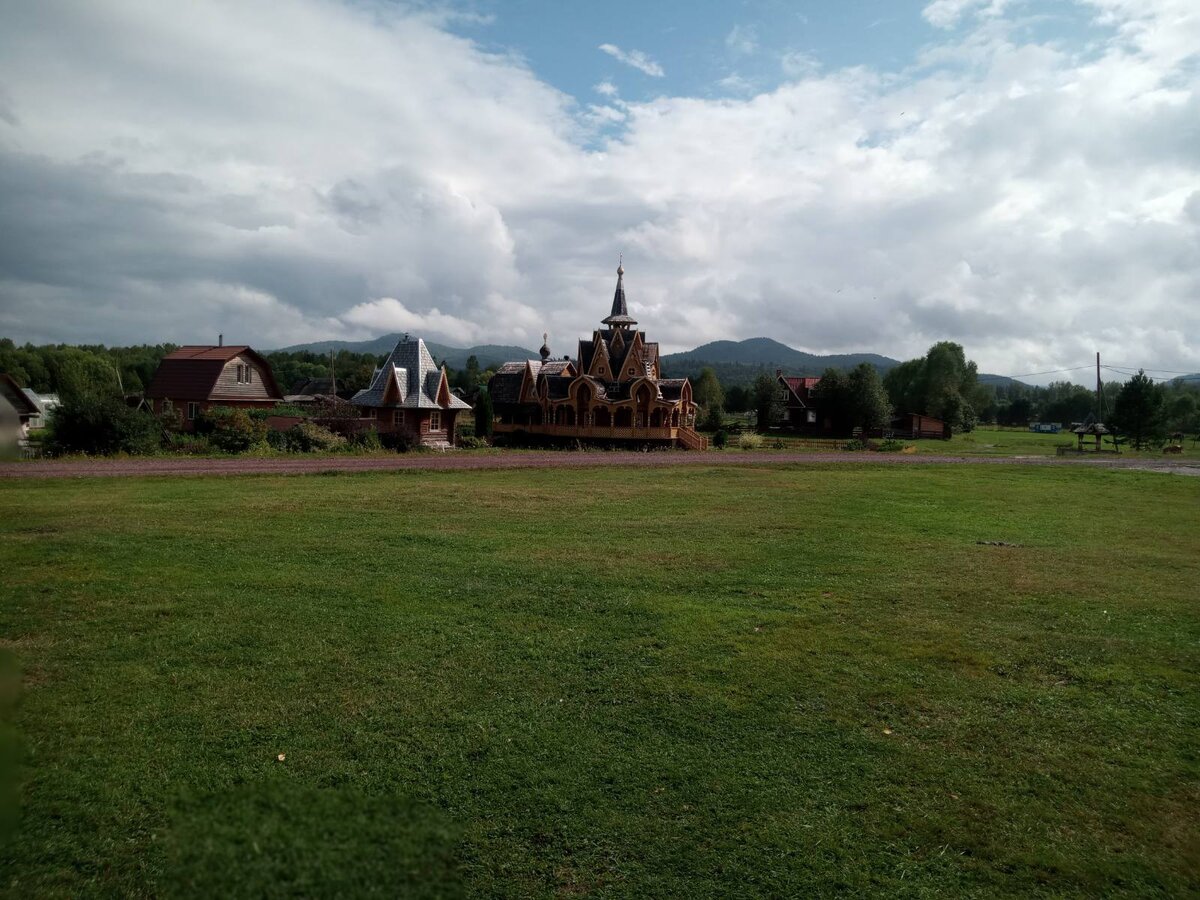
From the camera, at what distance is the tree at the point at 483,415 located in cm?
4522

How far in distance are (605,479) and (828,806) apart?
67.2 ft

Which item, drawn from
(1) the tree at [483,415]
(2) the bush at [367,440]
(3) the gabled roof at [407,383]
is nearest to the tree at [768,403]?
(1) the tree at [483,415]

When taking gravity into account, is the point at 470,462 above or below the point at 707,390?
below

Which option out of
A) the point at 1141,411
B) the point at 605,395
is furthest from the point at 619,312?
the point at 1141,411

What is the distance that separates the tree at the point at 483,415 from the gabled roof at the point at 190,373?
1392 centimetres

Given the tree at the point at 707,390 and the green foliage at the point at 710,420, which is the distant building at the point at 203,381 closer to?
the green foliage at the point at 710,420

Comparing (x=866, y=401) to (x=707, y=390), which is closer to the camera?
(x=866, y=401)

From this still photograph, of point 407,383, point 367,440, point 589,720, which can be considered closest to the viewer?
point 589,720

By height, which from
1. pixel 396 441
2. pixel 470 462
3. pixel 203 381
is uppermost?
pixel 203 381

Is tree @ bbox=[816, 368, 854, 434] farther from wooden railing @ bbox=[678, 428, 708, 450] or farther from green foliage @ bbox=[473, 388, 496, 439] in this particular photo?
green foliage @ bbox=[473, 388, 496, 439]

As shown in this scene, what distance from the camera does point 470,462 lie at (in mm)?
30031

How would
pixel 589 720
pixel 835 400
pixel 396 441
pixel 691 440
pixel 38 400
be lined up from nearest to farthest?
1. pixel 589 720
2. pixel 38 400
3. pixel 396 441
4. pixel 691 440
5. pixel 835 400

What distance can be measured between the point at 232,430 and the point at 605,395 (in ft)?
76.8

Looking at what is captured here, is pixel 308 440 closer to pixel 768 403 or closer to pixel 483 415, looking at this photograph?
pixel 483 415
